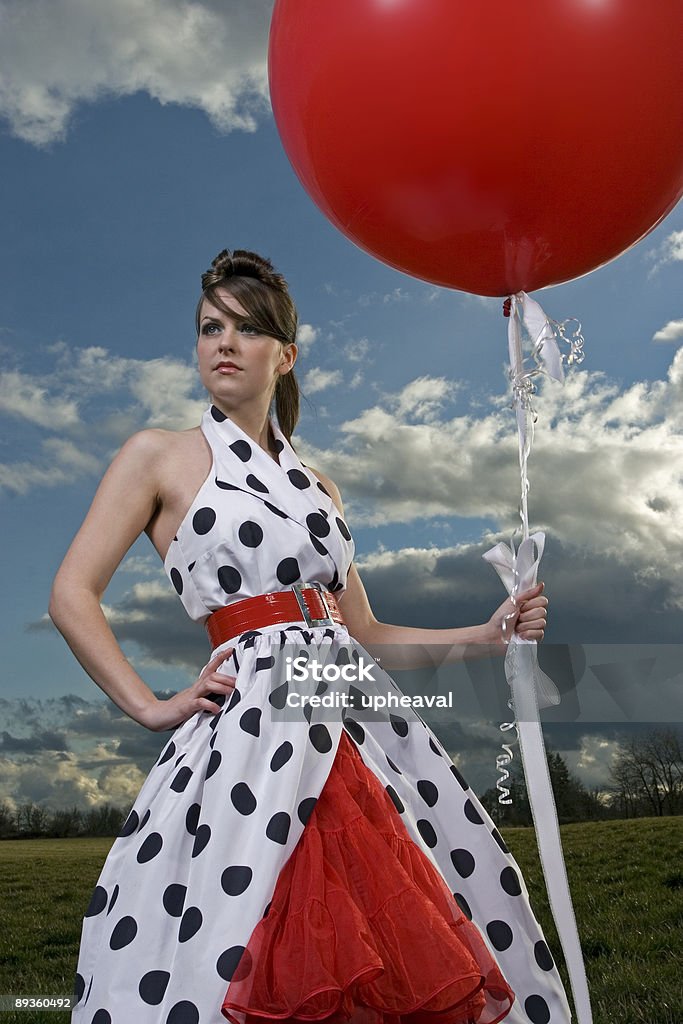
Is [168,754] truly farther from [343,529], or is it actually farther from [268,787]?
[343,529]

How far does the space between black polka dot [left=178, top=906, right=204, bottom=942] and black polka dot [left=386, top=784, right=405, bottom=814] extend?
0.32 meters

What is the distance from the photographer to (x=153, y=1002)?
Answer: 1.26 m

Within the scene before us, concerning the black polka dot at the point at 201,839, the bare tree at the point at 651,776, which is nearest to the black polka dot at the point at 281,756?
the black polka dot at the point at 201,839

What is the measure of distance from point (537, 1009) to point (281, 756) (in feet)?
1.91

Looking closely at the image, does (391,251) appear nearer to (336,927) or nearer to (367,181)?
(367,181)

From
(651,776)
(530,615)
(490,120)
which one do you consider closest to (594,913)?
(651,776)

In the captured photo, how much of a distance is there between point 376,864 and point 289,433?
0.95m

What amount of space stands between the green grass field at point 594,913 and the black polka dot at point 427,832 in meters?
1.45

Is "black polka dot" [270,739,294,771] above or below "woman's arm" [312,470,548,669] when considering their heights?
below

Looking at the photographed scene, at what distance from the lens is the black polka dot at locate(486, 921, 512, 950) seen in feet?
4.89

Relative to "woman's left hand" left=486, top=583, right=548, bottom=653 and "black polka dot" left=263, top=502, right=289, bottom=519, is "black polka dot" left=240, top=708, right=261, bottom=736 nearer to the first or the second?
"black polka dot" left=263, top=502, right=289, bottom=519

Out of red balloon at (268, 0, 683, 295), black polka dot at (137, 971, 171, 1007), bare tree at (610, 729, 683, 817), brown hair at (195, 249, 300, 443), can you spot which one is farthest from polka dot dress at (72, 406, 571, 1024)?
bare tree at (610, 729, 683, 817)

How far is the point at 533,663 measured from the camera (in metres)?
1.58

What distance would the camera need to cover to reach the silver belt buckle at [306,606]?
1.56 m
